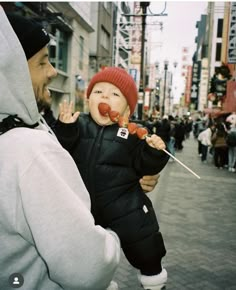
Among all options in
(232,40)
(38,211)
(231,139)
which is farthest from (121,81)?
(232,40)

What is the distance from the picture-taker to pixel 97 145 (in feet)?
8.13

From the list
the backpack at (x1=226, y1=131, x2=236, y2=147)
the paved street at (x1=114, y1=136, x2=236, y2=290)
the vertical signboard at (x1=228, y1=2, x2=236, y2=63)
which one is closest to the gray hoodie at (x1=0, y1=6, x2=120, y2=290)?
the paved street at (x1=114, y1=136, x2=236, y2=290)

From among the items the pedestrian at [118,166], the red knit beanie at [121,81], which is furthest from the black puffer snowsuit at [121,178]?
the red knit beanie at [121,81]

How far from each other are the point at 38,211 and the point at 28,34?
0.82 meters

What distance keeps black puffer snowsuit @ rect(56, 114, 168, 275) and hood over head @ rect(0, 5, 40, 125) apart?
44.7 inches

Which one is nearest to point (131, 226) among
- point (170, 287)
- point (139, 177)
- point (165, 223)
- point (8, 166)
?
point (139, 177)

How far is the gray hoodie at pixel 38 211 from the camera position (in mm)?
1145

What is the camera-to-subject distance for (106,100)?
2.66 m

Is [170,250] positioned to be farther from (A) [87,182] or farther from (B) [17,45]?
(B) [17,45]

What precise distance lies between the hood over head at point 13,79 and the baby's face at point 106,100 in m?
1.34

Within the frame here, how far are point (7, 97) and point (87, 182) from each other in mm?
1211

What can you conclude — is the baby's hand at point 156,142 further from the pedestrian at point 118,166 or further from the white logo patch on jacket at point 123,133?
the white logo patch on jacket at point 123,133

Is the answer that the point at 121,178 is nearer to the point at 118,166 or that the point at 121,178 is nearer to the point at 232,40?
the point at 118,166

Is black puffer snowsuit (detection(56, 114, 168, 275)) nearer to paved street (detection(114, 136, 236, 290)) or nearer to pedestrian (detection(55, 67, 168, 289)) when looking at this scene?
pedestrian (detection(55, 67, 168, 289))
